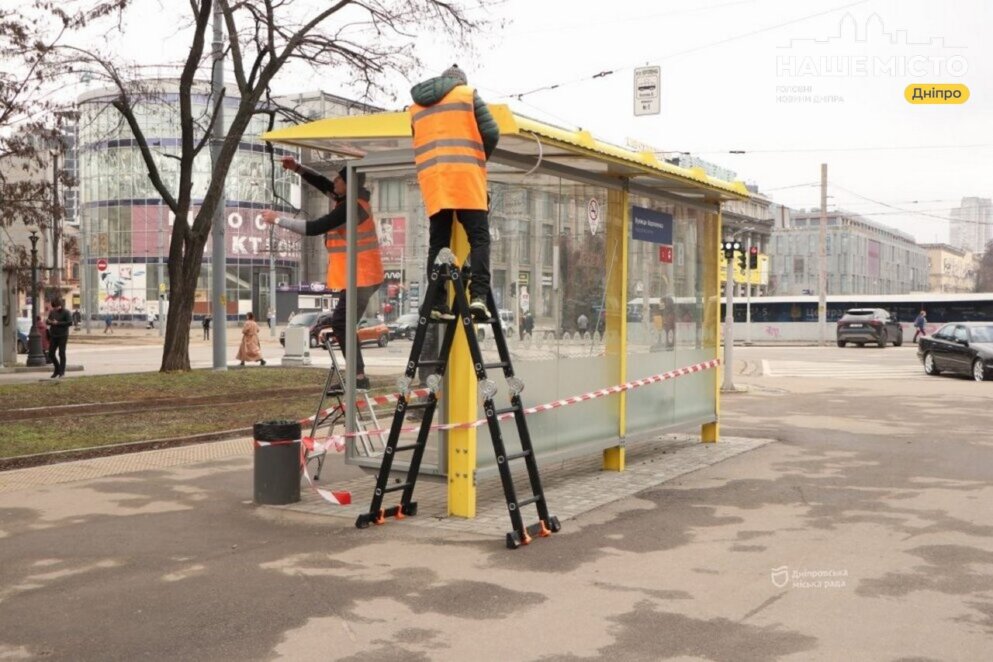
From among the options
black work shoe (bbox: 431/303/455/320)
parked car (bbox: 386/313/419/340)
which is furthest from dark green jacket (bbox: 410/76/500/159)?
parked car (bbox: 386/313/419/340)

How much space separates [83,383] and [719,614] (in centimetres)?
1501

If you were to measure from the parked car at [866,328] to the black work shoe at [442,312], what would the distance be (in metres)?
39.2

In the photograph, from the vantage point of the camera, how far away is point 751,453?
11.3 meters

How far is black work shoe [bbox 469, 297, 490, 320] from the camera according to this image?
691 centimetres

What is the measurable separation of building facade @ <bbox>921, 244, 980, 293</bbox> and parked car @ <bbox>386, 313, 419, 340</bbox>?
120 meters

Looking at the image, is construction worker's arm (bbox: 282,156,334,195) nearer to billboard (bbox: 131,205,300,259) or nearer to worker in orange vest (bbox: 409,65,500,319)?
worker in orange vest (bbox: 409,65,500,319)

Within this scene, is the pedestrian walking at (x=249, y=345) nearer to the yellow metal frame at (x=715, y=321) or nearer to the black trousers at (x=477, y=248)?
the yellow metal frame at (x=715, y=321)

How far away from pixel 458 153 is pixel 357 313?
2015 mm

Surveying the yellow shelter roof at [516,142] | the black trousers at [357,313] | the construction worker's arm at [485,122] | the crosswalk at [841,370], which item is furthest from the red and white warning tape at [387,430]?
the crosswalk at [841,370]

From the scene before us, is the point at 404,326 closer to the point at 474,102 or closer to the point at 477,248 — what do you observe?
the point at 477,248

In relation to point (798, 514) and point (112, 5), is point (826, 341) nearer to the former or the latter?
point (112, 5)

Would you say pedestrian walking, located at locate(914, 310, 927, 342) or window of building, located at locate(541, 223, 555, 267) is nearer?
window of building, located at locate(541, 223, 555, 267)

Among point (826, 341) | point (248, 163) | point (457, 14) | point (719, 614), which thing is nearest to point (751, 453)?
point (719, 614)

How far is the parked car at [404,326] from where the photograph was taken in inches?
307
